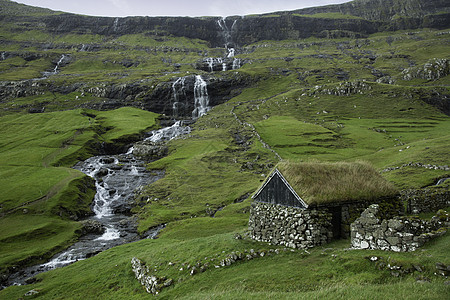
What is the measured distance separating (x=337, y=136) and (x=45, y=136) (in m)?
104

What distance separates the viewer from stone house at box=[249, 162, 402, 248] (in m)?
20.2

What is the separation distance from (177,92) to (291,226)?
478ft

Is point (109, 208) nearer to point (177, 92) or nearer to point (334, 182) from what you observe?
point (334, 182)

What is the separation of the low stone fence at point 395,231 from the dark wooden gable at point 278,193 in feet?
12.5

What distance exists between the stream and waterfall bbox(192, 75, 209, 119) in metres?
47.6

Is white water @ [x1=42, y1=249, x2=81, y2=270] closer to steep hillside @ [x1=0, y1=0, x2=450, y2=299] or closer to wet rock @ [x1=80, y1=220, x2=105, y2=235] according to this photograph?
steep hillside @ [x1=0, y1=0, x2=450, y2=299]

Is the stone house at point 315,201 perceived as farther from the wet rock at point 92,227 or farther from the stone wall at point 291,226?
the wet rock at point 92,227

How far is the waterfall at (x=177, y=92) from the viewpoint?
153475 mm

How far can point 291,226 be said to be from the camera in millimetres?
21016

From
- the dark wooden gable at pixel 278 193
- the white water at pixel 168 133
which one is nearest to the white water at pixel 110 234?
the dark wooden gable at pixel 278 193

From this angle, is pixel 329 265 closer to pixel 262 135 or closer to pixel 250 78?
pixel 262 135

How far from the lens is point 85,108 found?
5792 inches

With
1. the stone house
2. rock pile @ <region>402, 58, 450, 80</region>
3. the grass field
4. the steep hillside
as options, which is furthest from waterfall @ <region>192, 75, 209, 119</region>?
the stone house

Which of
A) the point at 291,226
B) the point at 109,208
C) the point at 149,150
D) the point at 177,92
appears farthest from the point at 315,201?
the point at 177,92
